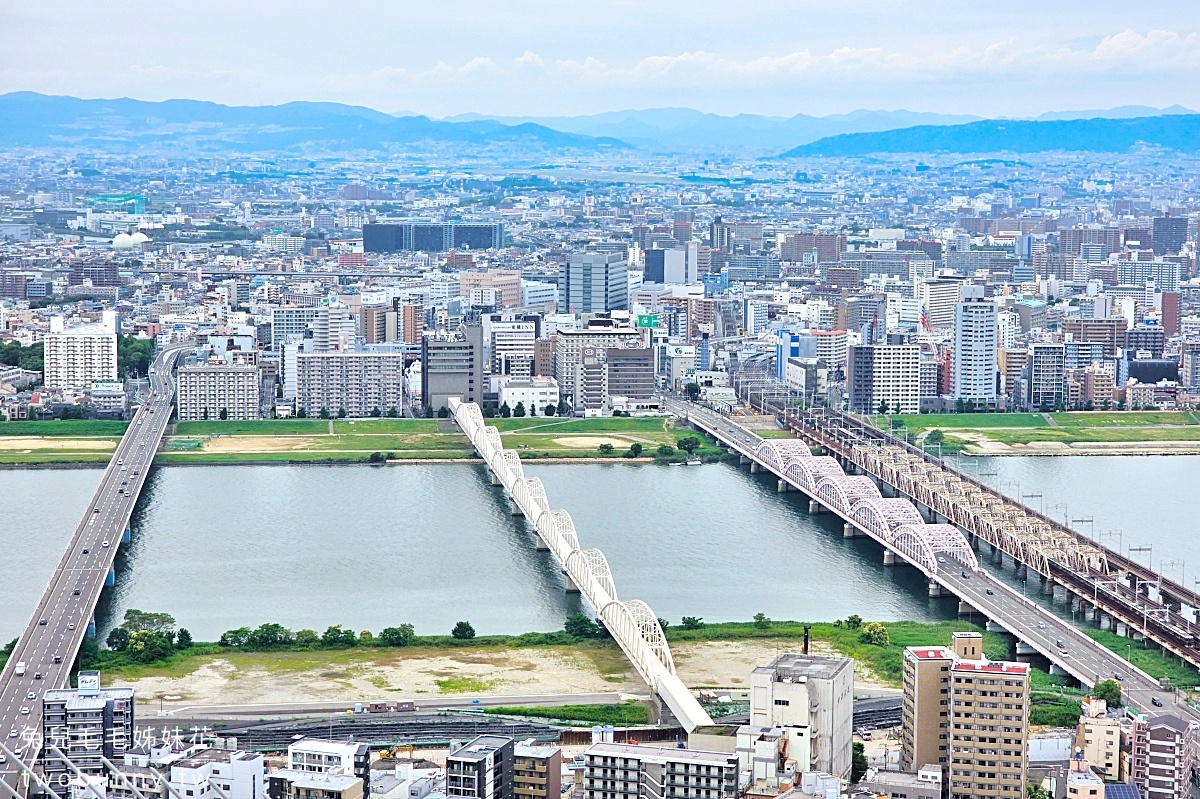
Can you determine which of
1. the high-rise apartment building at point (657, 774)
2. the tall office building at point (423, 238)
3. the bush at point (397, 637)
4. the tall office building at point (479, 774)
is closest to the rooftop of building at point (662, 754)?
the high-rise apartment building at point (657, 774)

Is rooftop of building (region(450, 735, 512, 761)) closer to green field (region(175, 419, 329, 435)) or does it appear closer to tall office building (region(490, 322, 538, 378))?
green field (region(175, 419, 329, 435))

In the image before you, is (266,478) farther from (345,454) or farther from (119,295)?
(119,295)

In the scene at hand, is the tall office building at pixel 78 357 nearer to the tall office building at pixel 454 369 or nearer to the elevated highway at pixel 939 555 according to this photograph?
the tall office building at pixel 454 369

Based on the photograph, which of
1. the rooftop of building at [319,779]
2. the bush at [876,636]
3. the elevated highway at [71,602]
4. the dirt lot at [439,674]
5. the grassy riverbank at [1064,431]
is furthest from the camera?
the grassy riverbank at [1064,431]

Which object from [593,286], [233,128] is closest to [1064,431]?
[593,286]

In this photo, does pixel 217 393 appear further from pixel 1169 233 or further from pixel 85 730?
pixel 1169 233

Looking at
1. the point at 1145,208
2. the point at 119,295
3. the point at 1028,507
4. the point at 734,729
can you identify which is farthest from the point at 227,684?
the point at 1145,208
